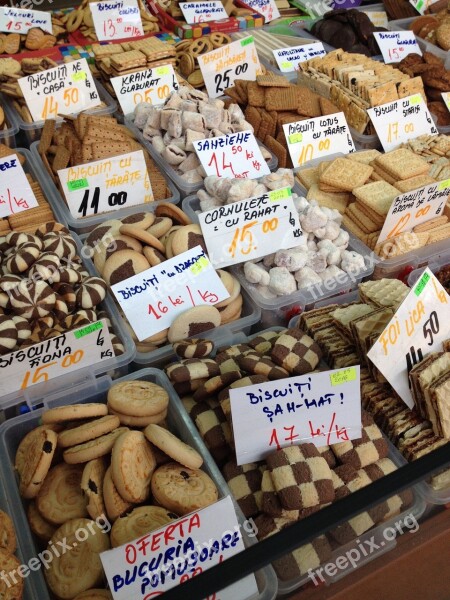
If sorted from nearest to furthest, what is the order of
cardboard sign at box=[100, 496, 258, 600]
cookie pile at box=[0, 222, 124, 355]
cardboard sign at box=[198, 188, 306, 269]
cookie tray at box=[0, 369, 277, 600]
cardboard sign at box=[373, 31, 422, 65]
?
cardboard sign at box=[100, 496, 258, 600]
cookie tray at box=[0, 369, 277, 600]
cookie pile at box=[0, 222, 124, 355]
cardboard sign at box=[198, 188, 306, 269]
cardboard sign at box=[373, 31, 422, 65]

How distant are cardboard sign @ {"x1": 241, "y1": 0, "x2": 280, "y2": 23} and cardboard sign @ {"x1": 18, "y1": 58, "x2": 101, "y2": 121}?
153 centimetres

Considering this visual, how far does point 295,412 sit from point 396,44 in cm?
289

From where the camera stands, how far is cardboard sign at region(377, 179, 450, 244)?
2166 millimetres

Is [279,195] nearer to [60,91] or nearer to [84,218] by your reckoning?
[84,218]

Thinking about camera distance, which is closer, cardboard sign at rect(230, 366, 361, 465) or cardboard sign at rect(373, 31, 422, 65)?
cardboard sign at rect(230, 366, 361, 465)

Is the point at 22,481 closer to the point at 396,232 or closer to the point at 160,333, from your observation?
the point at 160,333

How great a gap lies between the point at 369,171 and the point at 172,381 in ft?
4.60

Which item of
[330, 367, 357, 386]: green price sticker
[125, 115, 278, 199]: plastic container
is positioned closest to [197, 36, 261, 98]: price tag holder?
[125, 115, 278, 199]: plastic container

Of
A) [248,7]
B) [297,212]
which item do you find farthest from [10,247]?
[248,7]

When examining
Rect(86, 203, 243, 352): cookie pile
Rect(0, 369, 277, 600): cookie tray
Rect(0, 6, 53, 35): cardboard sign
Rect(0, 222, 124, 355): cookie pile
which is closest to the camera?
Rect(0, 369, 277, 600): cookie tray

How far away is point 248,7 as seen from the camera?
12.1 feet

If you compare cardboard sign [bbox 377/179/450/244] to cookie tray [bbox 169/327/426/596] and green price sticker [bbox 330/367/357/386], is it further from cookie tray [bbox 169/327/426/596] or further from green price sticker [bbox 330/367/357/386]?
cookie tray [bbox 169/327/426/596]

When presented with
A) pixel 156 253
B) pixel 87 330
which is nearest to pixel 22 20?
pixel 156 253

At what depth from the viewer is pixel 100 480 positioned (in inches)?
53.0
